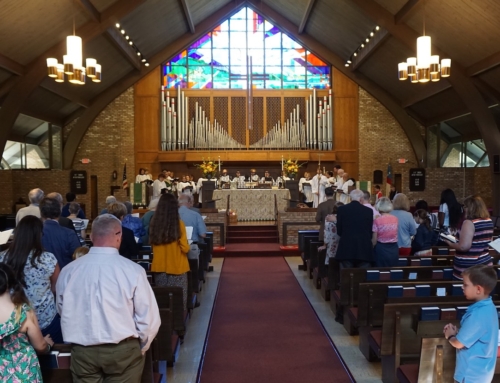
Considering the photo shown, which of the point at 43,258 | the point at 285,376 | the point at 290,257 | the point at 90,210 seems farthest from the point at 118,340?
the point at 90,210

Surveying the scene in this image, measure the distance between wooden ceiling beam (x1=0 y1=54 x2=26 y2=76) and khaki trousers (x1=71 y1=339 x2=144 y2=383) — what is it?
1021 cm

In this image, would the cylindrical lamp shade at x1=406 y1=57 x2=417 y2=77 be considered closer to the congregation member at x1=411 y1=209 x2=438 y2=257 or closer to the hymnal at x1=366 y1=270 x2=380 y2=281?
the congregation member at x1=411 y1=209 x2=438 y2=257

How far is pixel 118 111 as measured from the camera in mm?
17797

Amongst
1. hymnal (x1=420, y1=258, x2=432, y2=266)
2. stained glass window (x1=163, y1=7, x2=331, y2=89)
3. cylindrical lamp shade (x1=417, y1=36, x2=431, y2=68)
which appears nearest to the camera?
hymnal (x1=420, y1=258, x2=432, y2=266)

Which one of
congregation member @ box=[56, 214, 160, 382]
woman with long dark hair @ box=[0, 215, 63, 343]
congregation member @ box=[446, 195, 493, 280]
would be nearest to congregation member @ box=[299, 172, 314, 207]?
congregation member @ box=[446, 195, 493, 280]

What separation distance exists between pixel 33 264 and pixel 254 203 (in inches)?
440

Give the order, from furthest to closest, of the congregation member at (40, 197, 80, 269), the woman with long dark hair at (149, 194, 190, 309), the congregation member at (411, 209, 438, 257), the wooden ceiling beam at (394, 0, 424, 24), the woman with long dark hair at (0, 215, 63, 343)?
the wooden ceiling beam at (394, 0, 424, 24) < the congregation member at (411, 209, 438, 257) < the woman with long dark hair at (149, 194, 190, 309) < the congregation member at (40, 197, 80, 269) < the woman with long dark hair at (0, 215, 63, 343)

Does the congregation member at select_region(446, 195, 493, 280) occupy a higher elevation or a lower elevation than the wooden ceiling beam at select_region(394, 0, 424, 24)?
lower

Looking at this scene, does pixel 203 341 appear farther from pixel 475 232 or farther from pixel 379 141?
pixel 379 141

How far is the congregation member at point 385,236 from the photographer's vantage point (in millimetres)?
5527

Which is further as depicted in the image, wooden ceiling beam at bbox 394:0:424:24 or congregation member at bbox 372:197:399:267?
wooden ceiling beam at bbox 394:0:424:24

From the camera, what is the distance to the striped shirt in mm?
4395

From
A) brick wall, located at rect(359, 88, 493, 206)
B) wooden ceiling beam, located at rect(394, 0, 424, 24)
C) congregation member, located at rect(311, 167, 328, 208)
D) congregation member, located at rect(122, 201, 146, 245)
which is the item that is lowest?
congregation member, located at rect(122, 201, 146, 245)

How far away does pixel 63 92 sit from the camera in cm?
1492
